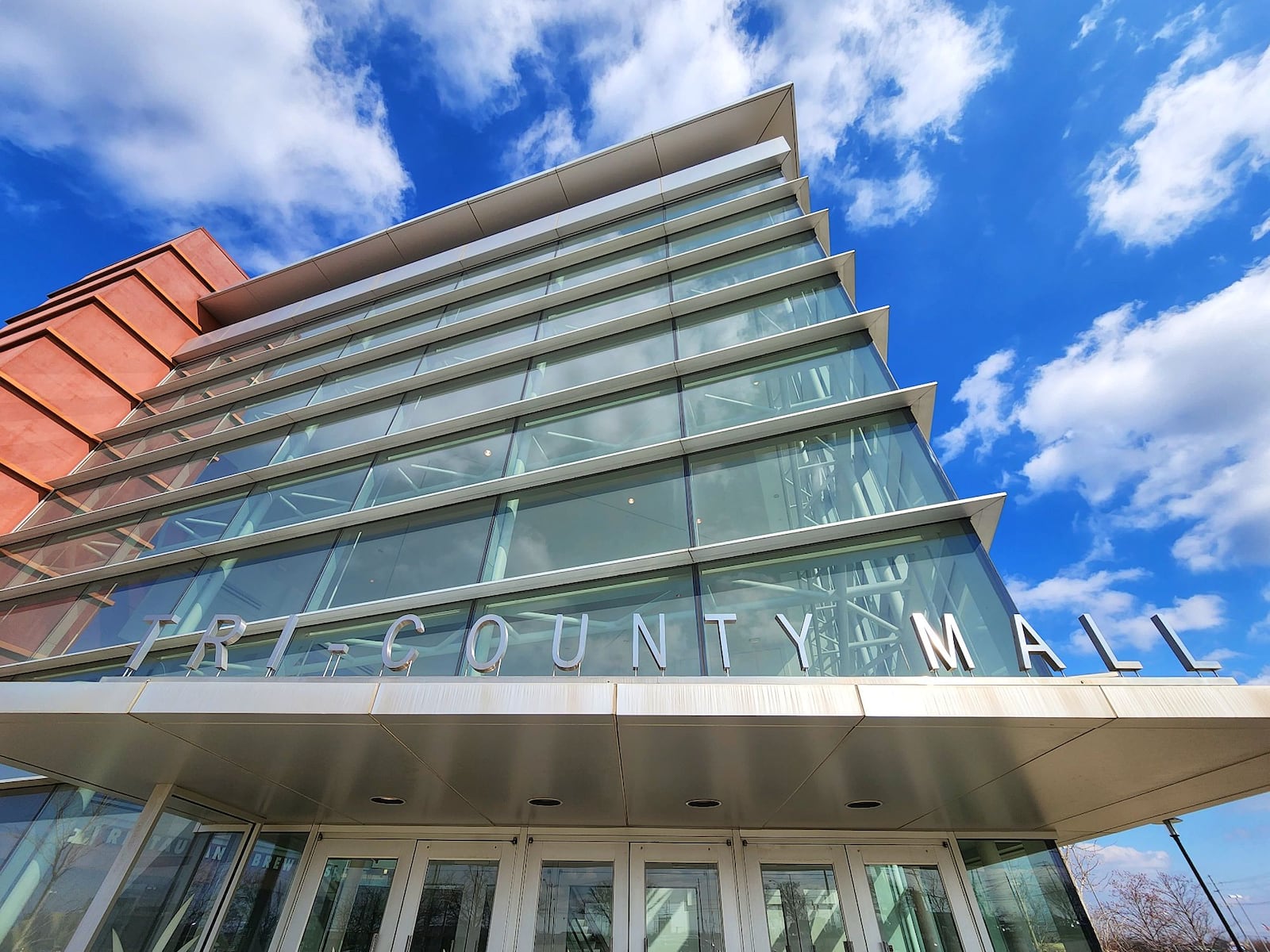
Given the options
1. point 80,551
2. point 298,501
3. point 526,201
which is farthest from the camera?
point 526,201

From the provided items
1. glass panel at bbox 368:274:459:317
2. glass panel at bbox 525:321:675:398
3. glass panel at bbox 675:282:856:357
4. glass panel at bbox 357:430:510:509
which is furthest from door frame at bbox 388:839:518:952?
glass panel at bbox 368:274:459:317

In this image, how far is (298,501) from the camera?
1191cm

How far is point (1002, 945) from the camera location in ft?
22.6

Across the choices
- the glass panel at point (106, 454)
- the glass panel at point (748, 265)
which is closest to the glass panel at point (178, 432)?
the glass panel at point (106, 454)

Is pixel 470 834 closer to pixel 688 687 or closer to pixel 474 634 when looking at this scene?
pixel 474 634

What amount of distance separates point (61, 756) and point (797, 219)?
14.0m

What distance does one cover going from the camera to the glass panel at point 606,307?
12539 millimetres

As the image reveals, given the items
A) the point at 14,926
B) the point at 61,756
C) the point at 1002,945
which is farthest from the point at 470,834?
the point at 1002,945

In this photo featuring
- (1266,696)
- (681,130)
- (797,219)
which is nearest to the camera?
(1266,696)

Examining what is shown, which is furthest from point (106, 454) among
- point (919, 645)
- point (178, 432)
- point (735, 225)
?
point (919, 645)

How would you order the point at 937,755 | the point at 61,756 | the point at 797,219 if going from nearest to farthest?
the point at 937,755 → the point at 61,756 → the point at 797,219

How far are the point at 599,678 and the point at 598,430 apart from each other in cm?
586

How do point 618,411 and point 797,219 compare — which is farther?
point 797,219

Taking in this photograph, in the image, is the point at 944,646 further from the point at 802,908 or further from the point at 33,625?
the point at 33,625
